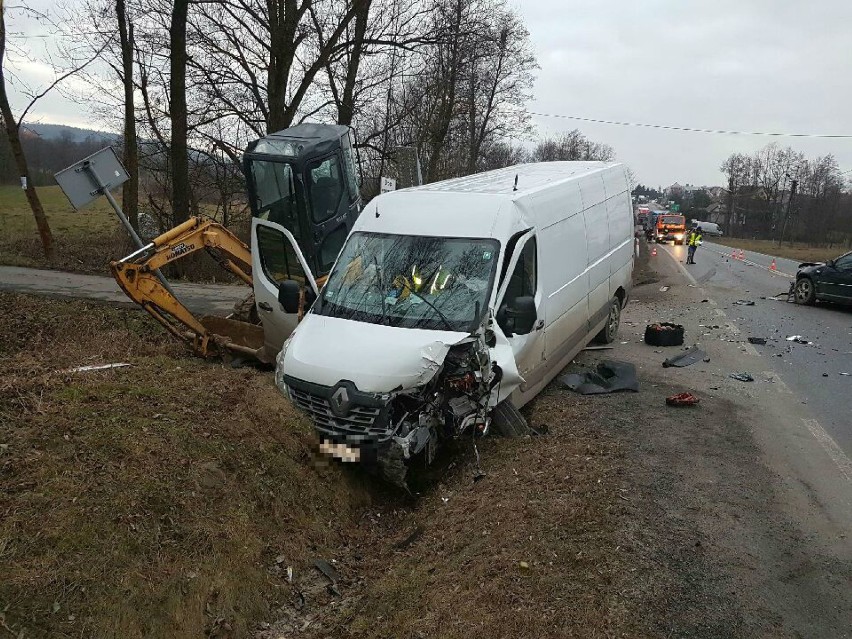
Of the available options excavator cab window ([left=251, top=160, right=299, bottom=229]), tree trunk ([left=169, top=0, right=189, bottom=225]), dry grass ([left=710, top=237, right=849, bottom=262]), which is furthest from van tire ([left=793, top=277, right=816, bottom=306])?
dry grass ([left=710, top=237, right=849, bottom=262])

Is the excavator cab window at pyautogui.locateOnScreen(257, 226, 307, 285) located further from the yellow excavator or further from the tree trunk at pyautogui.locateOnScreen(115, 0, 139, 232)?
the tree trunk at pyautogui.locateOnScreen(115, 0, 139, 232)

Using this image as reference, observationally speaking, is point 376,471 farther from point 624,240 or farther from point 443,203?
point 624,240

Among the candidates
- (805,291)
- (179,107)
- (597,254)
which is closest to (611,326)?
(597,254)

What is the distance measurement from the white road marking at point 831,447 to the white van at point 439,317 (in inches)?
116

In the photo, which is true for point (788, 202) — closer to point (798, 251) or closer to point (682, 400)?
point (798, 251)

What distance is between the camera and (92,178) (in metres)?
9.04

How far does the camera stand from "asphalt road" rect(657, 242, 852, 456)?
8.26m

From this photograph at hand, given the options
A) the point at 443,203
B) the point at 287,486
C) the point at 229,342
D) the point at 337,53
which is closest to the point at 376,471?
the point at 287,486

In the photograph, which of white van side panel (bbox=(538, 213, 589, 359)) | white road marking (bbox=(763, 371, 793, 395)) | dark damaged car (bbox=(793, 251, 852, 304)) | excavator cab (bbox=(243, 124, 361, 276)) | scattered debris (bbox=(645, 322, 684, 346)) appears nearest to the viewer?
white van side panel (bbox=(538, 213, 589, 359))

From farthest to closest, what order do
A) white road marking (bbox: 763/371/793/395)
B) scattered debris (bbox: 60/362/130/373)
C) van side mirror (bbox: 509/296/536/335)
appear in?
white road marking (bbox: 763/371/793/395)
scattered debris (bbox: 60/362/130/373)
van side mirror (bbox: 509/296/536/335)

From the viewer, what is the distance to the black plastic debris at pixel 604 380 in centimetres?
861

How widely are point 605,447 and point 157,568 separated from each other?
167 inches

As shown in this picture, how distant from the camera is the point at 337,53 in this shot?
66.4 feet

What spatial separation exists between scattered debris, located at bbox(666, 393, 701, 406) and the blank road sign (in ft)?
25.4
